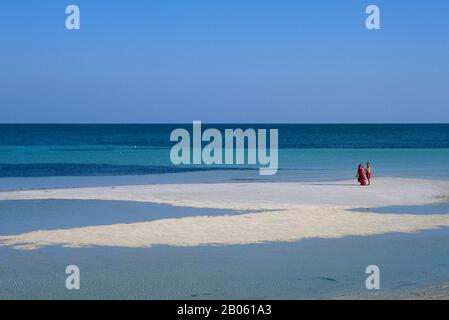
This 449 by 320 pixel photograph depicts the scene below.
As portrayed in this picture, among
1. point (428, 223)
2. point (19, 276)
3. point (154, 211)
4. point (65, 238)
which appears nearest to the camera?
point (19, 276)

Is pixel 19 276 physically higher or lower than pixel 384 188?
lower

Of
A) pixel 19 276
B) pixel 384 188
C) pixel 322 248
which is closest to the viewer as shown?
pixel 19 276

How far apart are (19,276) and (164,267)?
266 centimetres

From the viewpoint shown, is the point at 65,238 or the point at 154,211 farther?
the point at 154,211

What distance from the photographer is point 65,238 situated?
16.2m

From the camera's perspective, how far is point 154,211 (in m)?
21.2

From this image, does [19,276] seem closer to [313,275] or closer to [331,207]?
[313,275]

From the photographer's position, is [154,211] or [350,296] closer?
[350,296]
